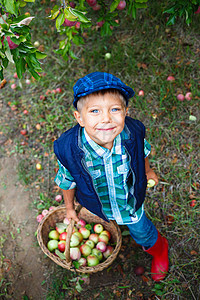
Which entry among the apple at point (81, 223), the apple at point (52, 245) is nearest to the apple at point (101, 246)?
the apple at point (81, 223)

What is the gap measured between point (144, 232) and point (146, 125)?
55.2 inches

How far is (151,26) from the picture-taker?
3.43 metres

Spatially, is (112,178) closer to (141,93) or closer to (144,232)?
(144,232)

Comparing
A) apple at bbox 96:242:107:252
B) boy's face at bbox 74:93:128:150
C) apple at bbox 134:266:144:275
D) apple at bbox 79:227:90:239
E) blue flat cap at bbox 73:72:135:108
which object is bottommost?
apple at bbox 134:266:144:275

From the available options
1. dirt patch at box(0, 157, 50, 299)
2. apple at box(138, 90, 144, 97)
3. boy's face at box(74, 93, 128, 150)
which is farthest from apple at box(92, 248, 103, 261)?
apple at box(138, 90, 144, 97)

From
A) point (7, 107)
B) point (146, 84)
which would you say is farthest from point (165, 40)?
point (7, 107)

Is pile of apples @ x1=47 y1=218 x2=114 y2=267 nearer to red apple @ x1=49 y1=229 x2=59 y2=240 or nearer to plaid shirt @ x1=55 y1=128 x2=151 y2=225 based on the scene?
red apple @ x1=49 y1=229 x2=59 y2=240

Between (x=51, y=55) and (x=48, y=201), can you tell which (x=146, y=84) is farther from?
(x=48, y=201)

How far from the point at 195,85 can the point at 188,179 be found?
1.15 metres

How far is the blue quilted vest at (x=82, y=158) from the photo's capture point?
1544 mm

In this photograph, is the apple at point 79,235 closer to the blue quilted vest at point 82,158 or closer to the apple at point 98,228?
the apple at point 98,228

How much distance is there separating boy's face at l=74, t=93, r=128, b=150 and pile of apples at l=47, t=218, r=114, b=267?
Result: 4.09 ft

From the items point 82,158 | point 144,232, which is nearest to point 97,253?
point 144,232

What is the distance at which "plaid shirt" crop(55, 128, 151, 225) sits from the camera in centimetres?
155
